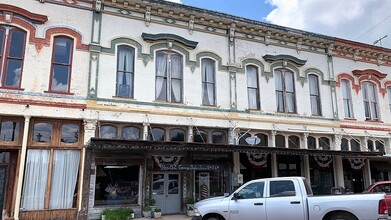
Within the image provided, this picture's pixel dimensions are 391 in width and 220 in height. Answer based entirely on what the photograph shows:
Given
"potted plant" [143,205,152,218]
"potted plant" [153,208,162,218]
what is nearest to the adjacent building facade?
"potted plant" [143,205,152,218]

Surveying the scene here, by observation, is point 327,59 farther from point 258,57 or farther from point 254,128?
point 254,128

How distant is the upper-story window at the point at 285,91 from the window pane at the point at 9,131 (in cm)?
1314

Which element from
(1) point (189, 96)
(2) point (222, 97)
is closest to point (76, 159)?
(1) point (189, 96)

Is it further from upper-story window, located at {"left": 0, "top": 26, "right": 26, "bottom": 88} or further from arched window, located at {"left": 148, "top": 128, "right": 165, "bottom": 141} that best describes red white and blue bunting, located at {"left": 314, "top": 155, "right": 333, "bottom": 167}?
upper-story window, located at {"left": 0, "top": 26, "right": 26, "bottom": 88}

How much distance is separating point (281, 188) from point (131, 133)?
7887 mm

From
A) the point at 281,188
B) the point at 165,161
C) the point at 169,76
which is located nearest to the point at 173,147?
the point at 165,161

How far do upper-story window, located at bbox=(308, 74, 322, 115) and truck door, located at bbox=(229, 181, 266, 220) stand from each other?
1137cm

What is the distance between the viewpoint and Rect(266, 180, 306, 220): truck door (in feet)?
28.8

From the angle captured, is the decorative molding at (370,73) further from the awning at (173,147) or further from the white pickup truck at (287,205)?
the white pickup truck at (287,205)

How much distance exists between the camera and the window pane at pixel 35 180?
41.6ft

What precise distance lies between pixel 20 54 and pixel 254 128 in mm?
11537

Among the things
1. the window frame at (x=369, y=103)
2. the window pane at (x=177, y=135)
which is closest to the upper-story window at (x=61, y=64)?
the window pane at (x=177, y=135)

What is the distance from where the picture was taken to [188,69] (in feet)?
54.3

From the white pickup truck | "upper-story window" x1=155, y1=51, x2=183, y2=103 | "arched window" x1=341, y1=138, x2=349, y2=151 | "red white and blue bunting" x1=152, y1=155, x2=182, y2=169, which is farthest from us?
"arched window" x1=341, y1=138, x2=349, y2=151
